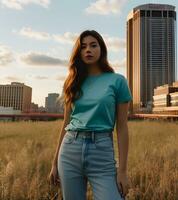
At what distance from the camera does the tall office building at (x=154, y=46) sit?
164m

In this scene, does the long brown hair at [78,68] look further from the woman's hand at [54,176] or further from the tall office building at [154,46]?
the tall office building at [154,46]

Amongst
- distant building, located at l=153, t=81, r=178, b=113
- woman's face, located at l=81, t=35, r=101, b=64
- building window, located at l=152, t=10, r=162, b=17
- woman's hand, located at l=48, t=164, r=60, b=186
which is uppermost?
building window, located at l=152, t=10, r=162, b=17

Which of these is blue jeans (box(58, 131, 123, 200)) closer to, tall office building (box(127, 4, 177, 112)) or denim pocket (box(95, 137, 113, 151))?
denim pocket (box(95, 137, 113, 151))

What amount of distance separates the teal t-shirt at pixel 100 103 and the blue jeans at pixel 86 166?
8cm

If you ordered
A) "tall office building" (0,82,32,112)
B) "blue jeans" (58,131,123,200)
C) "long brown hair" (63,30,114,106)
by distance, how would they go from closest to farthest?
"blue jeans" (58,131,123,200), "long brown hair" (63,30,114,106), "tall office building" (0,82,32,112)

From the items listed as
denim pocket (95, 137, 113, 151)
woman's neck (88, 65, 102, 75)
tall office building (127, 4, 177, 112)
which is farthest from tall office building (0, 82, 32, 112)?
denim pocket (95, 137, 113, 151)

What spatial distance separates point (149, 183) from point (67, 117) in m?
2.74

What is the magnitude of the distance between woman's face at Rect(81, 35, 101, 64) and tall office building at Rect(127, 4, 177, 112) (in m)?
160

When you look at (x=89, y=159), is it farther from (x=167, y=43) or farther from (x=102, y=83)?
(x=167, y=43)

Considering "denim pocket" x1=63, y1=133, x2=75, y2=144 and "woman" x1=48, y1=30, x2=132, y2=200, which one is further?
"denim pocket" x1=63, y1=133, x2=75, y2=144

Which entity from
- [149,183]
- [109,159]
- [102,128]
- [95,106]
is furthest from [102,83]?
[149,183]

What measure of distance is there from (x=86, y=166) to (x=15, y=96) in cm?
16485

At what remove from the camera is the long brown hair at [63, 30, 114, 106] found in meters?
2.36

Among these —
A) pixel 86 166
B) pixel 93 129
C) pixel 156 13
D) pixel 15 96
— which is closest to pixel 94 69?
pixel 93 129
